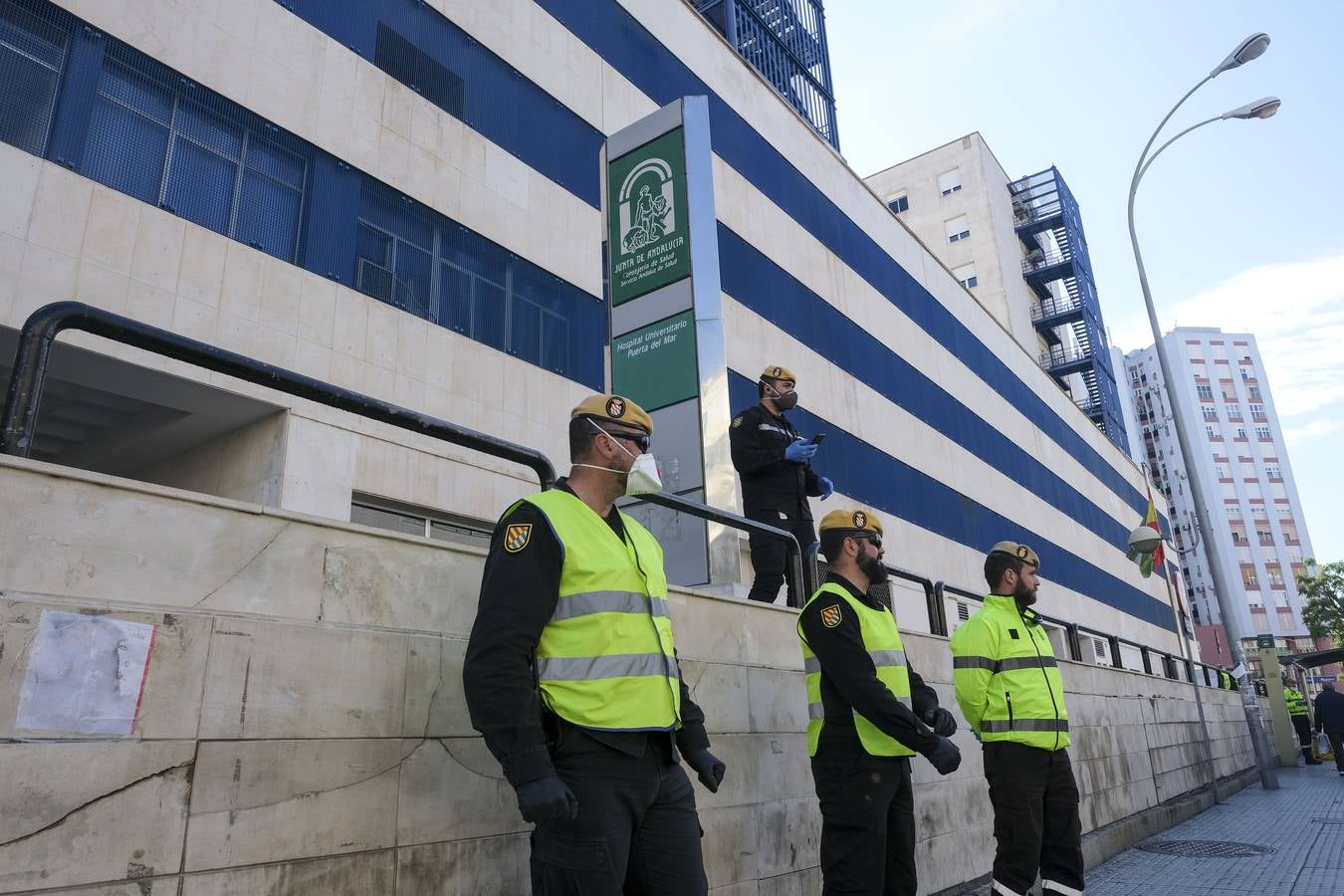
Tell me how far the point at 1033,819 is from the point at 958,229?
44022 mm

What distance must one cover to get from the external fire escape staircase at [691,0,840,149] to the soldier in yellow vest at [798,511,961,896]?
30.7m

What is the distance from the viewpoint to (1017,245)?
46844mm

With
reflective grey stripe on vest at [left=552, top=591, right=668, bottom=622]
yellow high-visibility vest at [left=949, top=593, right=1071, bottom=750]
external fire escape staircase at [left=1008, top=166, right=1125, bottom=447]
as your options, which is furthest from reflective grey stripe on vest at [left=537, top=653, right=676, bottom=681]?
external fire escape staircase at [left=1008, top=166, right=1125, bottom=447]

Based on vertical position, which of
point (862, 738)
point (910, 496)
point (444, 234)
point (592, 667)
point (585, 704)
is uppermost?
point (444, 234)

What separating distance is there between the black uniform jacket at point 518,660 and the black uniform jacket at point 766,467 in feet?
12.1

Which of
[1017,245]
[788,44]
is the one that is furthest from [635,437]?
[1017,245]

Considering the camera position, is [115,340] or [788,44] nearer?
[115,340]

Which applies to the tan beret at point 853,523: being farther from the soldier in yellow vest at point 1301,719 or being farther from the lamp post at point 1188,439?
the soldier in yellow vest at point 1301,719

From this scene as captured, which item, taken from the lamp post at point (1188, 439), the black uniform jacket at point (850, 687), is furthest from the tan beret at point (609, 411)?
the lamp post at point (1188, 439)

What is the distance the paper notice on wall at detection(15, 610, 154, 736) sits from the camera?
228 cm

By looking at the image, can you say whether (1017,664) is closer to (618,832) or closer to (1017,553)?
(1017,553)

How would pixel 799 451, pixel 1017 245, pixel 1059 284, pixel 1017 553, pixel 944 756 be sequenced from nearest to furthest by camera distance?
pixel 944 756, pixel 1017 553, pixel 799 451, pixel 1017 245, pixel 1059 284

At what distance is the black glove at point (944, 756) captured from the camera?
12.9ft

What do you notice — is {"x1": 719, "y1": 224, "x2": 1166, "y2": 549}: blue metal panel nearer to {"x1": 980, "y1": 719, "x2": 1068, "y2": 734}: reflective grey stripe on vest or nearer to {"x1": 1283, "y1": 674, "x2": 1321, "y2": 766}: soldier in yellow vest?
{"x1": 1283, "y1": 674, "x2": 1321, "y2": 766}: soldier in yellow vest
